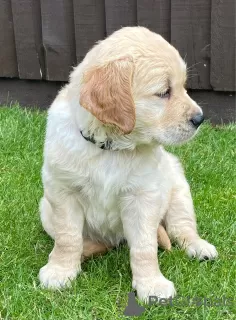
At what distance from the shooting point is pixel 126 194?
2717 millimetres

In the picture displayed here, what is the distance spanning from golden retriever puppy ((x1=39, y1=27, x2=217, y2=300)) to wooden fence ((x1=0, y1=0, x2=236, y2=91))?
99.5 inches

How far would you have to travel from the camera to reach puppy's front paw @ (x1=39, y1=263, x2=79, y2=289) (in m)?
2.74

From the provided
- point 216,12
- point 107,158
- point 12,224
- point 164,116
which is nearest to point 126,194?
point 107,158

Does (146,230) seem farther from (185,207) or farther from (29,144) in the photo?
(29,144)

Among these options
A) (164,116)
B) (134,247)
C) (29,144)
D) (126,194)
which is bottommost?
(29,144)

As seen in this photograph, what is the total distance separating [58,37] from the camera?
5.68 m

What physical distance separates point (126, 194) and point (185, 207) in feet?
1.99

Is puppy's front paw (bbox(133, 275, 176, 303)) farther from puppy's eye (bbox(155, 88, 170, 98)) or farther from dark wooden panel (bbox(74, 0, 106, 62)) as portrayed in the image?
dark wooden panel (bbox(74, 0, 106, 62))

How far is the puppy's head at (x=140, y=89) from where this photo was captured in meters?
2.44

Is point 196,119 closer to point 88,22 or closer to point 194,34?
point 194,34

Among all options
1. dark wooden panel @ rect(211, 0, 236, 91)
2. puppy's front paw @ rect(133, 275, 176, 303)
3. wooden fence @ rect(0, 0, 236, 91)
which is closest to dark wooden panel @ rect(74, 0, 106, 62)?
wooden fence @ rect(0, 0, 236, 91)

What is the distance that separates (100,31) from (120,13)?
0.27m

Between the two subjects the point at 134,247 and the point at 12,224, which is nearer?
the point at 134,247

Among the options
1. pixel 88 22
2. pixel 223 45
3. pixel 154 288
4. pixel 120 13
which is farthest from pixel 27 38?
pixel 154 288
